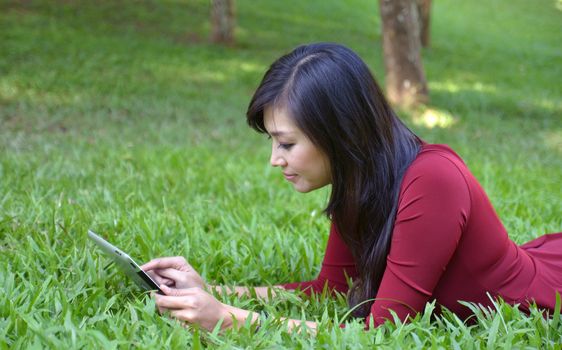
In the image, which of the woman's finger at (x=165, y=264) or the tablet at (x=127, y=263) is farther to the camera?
the woman's finger at (x=165, y=264)

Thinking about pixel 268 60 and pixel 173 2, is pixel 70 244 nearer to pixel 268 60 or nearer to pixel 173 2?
pixel 268 60

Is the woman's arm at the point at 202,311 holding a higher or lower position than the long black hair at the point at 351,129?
lower

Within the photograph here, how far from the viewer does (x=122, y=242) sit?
10.5ft

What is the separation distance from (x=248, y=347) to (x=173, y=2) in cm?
1694

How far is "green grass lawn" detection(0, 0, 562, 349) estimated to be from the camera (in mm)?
2229

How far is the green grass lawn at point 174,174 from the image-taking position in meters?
2.23

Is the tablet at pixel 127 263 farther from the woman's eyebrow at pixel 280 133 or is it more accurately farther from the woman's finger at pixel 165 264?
the woman's eyebrow at pixel 280 133

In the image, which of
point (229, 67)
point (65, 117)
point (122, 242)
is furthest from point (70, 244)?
point (229, 67)

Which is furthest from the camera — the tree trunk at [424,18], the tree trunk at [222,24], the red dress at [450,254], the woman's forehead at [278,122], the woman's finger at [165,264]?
the tree trunk at [424,18]

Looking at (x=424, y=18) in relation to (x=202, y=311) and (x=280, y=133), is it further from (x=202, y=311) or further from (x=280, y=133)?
(x=202, y=311)

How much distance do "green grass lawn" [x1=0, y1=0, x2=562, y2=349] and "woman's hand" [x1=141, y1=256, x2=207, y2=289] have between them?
0.43 feet

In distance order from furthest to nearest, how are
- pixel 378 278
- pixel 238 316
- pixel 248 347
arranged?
pixel 378 278
pixel 238 316
pixel 248 347

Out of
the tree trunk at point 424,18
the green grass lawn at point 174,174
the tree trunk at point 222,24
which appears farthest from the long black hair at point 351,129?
the tree trunk at point 424,18

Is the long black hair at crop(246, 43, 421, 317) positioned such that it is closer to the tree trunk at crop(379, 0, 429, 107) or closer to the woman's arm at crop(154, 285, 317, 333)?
the woman's arm at crop(154, 285, 317, 333)
